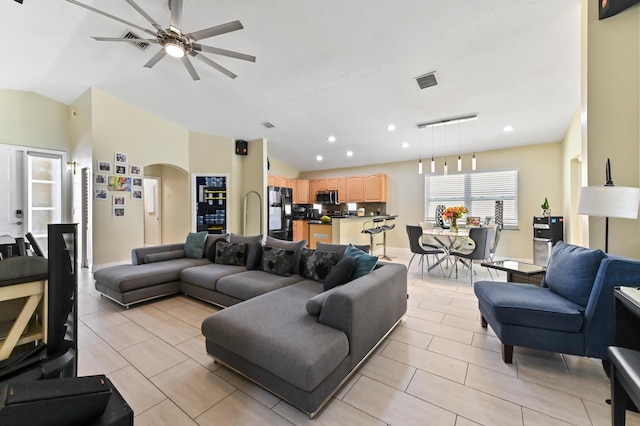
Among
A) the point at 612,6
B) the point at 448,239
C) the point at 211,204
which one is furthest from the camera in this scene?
the point at 211,204

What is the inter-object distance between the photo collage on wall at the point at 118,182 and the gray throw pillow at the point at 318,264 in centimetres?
442

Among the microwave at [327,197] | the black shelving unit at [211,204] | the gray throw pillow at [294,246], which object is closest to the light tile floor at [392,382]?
the gray throw pillow at [294,246]

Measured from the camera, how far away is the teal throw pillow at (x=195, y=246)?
4.09 m

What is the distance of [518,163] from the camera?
5.55m

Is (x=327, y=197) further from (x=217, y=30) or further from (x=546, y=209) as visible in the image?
(x=217, y=30)

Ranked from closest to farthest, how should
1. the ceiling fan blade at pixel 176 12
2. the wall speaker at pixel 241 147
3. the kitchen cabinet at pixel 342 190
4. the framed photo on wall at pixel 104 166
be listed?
the ceiling fan blade at pixel 176 12 → the framed photo on wall at pixel 104 166 → the wall speaker at pixel 241 147 → the kitchen cabinet at pixel 342 190

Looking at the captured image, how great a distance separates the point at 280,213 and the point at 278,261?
3978 millimetres

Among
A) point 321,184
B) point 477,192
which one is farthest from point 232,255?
point 477,192

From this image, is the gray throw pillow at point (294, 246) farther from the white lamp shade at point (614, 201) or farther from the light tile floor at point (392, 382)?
the white lamp shade at point (614, 201)

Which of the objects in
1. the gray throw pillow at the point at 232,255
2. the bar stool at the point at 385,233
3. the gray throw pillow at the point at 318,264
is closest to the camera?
the gray throw pillow at the point at 318,264

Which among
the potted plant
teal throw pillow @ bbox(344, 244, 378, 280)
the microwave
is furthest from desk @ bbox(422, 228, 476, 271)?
the microwave

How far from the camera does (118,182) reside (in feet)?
16.7

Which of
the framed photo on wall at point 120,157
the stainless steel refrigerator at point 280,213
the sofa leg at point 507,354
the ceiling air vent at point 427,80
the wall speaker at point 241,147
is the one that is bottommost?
the sofa leg at point 507,354

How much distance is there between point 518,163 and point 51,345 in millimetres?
7254
